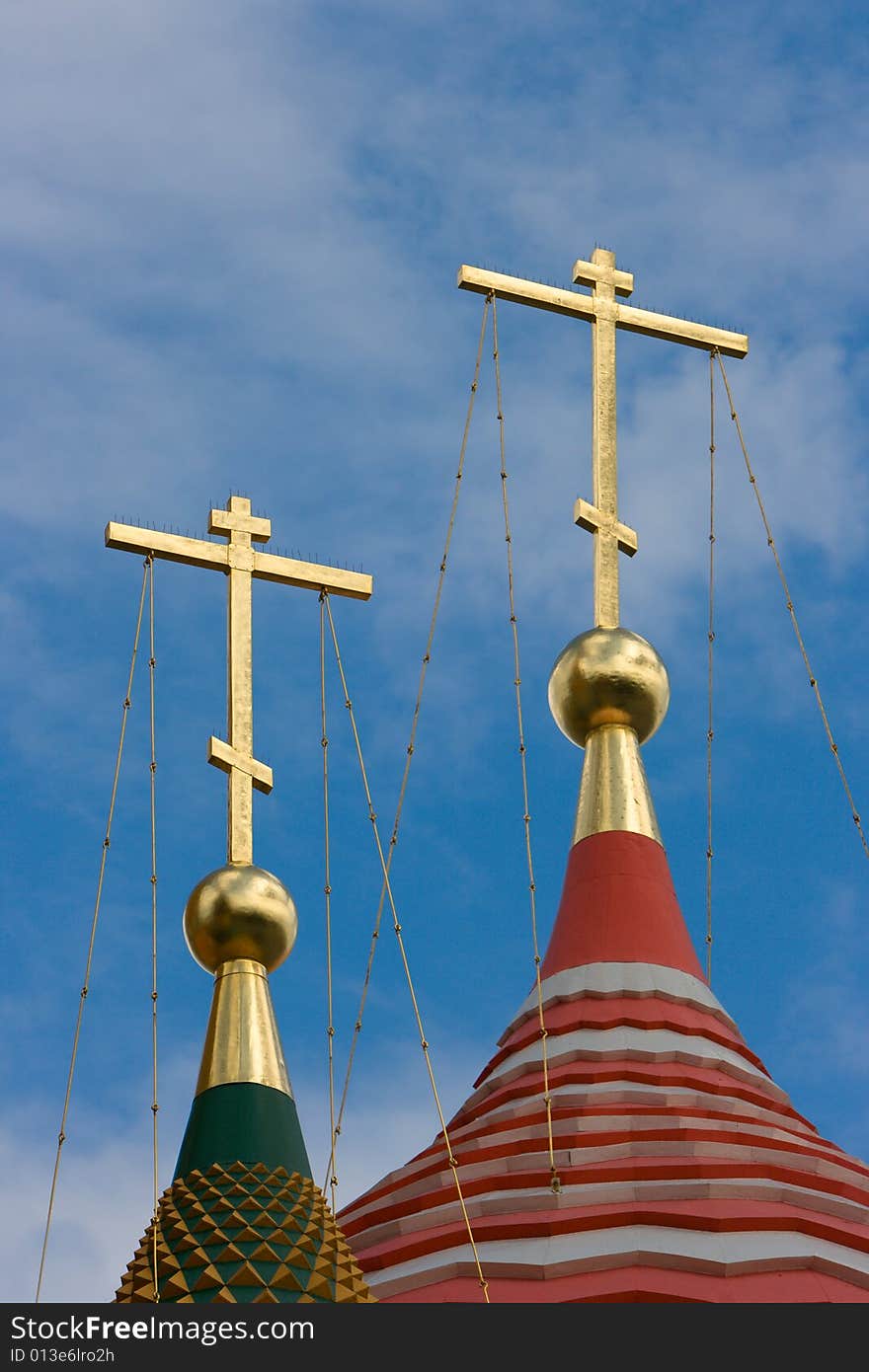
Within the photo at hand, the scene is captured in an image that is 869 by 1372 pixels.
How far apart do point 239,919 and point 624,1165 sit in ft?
10.2

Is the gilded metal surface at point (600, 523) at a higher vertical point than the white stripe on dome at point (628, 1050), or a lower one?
higher

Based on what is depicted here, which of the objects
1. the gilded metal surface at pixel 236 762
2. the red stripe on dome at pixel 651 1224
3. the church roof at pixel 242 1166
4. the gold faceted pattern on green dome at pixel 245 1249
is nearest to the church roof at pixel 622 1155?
the red stripe on dome at pixel 651 1224

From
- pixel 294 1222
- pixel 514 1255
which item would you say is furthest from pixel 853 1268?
pixel 294 1222

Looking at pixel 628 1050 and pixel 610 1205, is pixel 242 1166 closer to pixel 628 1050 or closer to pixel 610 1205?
pixel 610 1205

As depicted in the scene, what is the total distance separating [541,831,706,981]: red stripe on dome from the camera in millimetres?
24938

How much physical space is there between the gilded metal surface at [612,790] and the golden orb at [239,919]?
4.73 meters

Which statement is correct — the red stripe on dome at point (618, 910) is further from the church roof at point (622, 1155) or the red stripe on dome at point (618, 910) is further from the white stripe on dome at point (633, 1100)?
the white stripe on dome at point (633, 1100)

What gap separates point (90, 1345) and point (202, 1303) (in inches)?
75.0

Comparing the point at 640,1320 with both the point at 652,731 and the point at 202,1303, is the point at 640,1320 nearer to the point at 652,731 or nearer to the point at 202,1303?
the point at 202,1303

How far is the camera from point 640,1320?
15805mm

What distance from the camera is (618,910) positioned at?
25.2 metres

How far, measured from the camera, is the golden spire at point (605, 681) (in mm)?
25891

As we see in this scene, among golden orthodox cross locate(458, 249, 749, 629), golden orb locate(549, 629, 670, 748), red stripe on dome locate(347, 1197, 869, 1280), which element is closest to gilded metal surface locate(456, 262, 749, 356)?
golden orthodox cross locate(458, 249, 749, 629)

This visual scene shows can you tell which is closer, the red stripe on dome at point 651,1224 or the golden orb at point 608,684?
the red stripe on dome at point 651,1224
